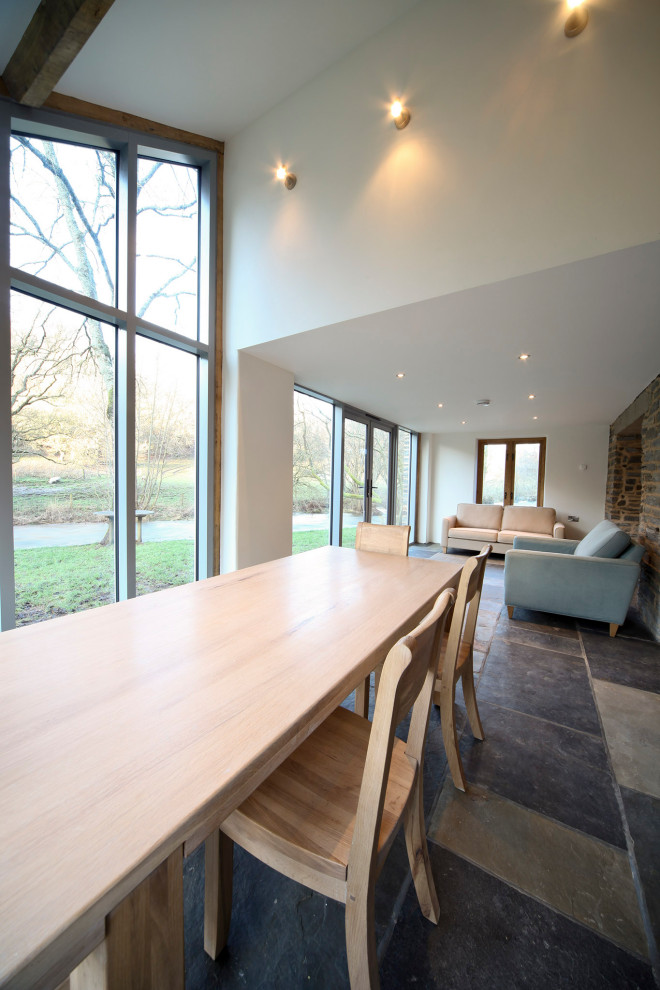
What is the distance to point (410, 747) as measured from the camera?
941 mm

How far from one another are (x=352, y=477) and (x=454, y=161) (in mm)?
3616

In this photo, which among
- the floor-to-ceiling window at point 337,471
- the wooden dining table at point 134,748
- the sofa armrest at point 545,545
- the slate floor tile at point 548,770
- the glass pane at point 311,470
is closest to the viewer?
the wooden dining table at point 134,748

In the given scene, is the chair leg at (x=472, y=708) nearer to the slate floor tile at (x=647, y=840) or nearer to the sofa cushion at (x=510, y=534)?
the slate floor tile at (x=647, y=840)

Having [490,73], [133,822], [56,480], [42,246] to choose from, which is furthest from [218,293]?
[133,822]

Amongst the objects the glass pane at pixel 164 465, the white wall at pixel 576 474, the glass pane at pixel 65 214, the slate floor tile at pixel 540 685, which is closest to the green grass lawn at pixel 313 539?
the glass pane at pixel 164 465

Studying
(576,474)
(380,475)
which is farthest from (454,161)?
(576,474)

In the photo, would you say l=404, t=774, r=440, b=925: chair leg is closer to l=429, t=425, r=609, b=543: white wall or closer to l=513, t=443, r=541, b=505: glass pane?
l=429, t=425, r=609, b=543: white wall

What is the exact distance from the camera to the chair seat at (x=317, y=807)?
2.34 ft

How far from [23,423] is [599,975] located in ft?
10.1

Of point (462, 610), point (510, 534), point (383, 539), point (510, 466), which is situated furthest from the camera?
point (510, 466)

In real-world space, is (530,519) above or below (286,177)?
below

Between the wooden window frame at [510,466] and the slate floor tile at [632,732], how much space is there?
489cm

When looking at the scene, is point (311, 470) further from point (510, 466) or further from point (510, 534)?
point (510, 466)

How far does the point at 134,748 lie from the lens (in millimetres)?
580
